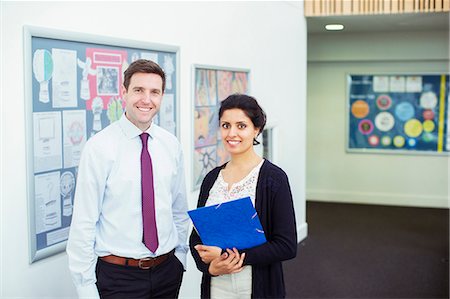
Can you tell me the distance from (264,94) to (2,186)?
3.33 m

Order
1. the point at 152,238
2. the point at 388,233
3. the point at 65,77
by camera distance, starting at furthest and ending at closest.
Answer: the point at 388,233 < the point at 65,77 < the point at 152,238

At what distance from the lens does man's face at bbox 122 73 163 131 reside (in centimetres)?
249

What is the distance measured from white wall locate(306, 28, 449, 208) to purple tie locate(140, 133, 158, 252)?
605cm

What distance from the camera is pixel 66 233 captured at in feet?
9.85

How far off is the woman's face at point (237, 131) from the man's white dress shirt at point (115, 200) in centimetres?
44

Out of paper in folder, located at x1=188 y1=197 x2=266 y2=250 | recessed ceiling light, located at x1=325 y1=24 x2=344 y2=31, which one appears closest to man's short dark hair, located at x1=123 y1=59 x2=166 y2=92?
paper in folder, located at x1=188 y1=197 x2=266 y2=250

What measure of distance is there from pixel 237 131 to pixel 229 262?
52 cm

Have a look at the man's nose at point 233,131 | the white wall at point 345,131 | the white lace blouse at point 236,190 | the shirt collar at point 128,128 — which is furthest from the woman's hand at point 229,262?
the white wall at point 345,131

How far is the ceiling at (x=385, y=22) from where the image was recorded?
639 cm

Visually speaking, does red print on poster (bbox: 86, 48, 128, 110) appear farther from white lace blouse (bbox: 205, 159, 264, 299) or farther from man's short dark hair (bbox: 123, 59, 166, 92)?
white lace blouse (bbox: 205, 159, 264, 299)

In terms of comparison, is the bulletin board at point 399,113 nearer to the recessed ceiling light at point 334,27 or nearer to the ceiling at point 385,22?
the ceiling at point 385,22

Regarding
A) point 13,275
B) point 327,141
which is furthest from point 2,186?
point 327,141

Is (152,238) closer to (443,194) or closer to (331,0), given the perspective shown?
(331,0)

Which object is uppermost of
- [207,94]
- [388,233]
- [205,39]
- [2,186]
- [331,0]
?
[331,0]
